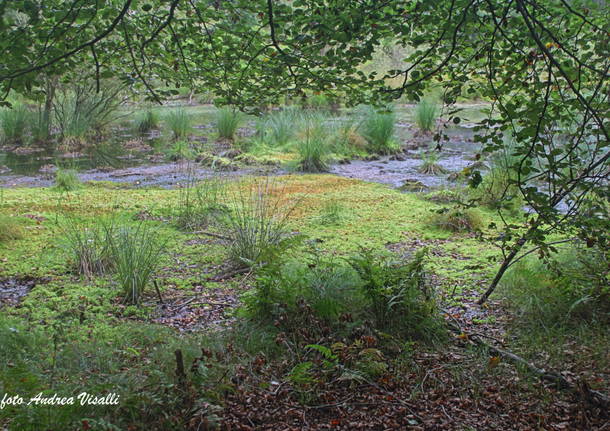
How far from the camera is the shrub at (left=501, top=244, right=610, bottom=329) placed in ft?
10.3

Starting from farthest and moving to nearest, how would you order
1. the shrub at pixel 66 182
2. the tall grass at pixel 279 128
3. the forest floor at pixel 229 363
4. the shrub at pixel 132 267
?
the tall grass at pixel 279 128 → the shrub at pixel 66 182 → the shrub at pixel 132 267 → the forest floor at pixel 229 363

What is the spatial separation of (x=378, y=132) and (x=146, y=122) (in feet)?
24.4

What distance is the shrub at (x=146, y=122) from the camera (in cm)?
1562

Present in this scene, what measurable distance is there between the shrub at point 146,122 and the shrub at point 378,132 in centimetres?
671

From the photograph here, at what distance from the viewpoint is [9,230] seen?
5234 mm

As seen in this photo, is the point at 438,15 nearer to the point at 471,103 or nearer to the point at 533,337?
the point at 533,337

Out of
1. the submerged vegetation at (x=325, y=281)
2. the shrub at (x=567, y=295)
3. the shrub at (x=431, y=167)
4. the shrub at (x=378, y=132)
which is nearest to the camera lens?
the submerged vegetation at (x=325, y=281)

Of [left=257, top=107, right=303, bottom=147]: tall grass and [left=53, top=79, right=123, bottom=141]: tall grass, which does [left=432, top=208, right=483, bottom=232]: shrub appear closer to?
[left=257, top=107, right=303, bottom=147]: tall grass

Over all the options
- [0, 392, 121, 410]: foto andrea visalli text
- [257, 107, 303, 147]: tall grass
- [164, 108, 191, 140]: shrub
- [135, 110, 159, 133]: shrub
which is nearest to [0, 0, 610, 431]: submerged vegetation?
[0, 392, 121, 410]: foto andrea visalli text

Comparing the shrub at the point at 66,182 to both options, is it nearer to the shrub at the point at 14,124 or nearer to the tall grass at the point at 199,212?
the tall grass at the point at 199,212

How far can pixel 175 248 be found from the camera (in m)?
5.11

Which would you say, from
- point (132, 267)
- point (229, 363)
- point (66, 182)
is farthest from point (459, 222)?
point (66, 182)

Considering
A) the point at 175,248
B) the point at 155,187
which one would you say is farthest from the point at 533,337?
the point at 155,187

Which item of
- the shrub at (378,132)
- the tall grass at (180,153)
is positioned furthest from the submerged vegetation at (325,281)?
the shrub at (378,132)
